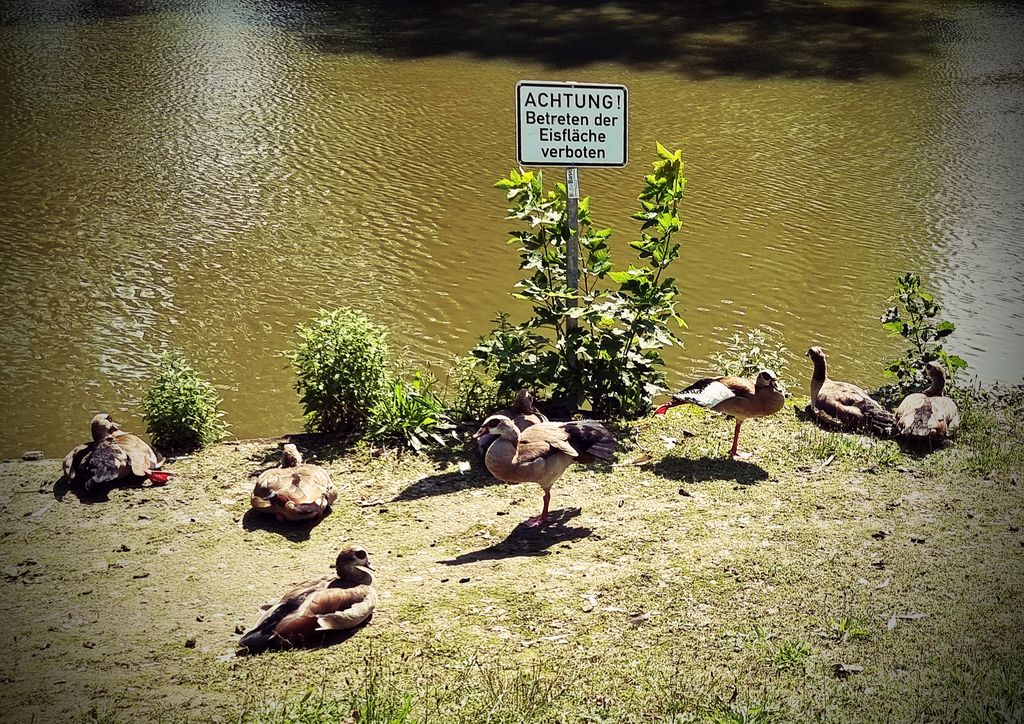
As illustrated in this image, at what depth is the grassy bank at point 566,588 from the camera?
429 cm

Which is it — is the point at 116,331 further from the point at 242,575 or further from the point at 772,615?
the point at 772,615

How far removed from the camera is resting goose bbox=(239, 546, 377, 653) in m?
4.71

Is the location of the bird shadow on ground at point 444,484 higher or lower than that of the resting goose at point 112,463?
lower

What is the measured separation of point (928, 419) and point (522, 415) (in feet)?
9.59

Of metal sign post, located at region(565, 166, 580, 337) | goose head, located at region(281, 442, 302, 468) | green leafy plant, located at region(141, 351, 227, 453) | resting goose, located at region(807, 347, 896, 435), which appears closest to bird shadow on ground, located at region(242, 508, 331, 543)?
goose head, located at region(281, 442, 302, 468)

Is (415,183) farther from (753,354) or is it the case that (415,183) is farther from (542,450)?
(542,450)

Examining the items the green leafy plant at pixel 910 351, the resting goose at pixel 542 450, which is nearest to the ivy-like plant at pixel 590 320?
the resting goose at pixel 542 450

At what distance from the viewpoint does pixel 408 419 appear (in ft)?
24.2

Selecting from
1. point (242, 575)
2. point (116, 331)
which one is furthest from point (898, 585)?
point (116, 331)

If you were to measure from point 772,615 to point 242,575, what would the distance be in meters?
2.87

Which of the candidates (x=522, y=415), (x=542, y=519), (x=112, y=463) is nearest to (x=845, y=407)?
(x=522, y=415)

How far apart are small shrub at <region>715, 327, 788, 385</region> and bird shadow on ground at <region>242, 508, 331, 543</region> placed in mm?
3691

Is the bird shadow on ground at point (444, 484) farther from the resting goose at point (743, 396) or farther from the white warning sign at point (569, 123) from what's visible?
the white warning sign at point (569, 123)

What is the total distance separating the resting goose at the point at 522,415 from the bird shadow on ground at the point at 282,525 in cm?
113
